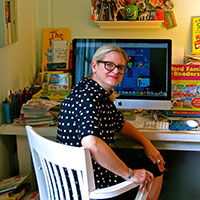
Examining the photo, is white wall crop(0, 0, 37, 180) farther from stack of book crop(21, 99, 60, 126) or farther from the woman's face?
the woman's face

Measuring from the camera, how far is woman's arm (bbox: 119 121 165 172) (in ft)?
6.24

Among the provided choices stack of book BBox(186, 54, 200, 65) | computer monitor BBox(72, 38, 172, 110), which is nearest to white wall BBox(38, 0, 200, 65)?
stack of book BBox(186, 54, 200, 65)

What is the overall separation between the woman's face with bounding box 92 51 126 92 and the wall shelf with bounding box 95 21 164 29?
82cm

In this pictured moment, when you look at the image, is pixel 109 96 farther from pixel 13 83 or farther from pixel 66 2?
pixel 66 2

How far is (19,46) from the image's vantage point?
7.87 ft

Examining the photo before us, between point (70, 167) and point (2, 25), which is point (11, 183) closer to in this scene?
point (70, 167)

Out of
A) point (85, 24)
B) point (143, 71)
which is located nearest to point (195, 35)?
point (143, 71)

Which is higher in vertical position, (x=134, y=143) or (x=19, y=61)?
(x=19, y=61)

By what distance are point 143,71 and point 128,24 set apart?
563 mm

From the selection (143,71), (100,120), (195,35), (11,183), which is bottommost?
(11,183)

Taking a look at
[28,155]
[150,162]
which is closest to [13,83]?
[28,155]

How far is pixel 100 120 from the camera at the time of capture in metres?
1.65

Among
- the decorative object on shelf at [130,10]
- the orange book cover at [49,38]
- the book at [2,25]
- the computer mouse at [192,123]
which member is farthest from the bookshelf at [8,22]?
the computer mouse at [192,123]

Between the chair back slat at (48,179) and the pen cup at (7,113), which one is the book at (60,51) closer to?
the pen cup at (7,113)
